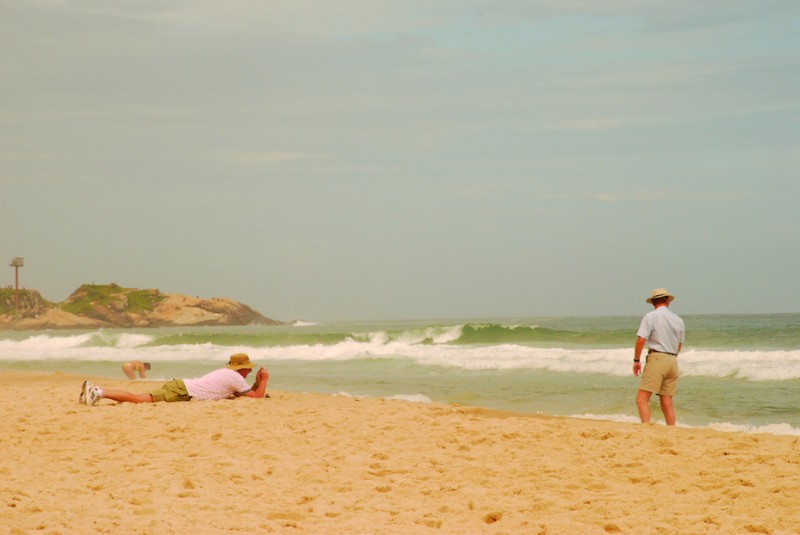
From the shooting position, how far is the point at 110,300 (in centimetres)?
11369

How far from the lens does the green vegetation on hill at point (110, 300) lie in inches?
4412

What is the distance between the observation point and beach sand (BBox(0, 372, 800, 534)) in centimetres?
553

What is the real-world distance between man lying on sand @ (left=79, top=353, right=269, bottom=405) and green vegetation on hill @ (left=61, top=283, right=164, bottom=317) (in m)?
104

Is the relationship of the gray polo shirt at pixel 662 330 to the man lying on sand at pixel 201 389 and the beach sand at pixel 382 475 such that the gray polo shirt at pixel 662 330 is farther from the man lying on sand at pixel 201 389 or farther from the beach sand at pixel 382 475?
the man lying on sand at pixel 201 389

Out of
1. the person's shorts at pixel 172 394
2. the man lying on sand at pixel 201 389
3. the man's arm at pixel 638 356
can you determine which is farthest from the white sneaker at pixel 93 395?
the man's arm at pixel 638 356

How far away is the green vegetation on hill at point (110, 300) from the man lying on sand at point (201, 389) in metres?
104

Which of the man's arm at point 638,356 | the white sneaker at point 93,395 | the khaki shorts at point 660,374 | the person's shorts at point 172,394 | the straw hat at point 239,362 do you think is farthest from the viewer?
the straw hat at point 239,362

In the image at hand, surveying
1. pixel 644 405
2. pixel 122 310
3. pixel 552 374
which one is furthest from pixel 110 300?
pixel 644 405

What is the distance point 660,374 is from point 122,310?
359ft

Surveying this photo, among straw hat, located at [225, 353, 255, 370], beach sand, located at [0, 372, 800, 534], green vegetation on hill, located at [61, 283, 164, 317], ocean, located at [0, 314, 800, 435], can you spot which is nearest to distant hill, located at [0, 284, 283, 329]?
green vegetation on hill, located at [61, 283, 164, 317]

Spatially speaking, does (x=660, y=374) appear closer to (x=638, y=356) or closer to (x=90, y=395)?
(x=638, y=356)

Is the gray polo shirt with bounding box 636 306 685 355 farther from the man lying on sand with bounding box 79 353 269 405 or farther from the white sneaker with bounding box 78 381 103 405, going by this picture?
the white sneaker with bounding box 78 381 103 405

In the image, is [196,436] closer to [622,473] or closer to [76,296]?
[622,473]

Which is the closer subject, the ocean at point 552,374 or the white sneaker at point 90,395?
the white sneaker at point 90,395
